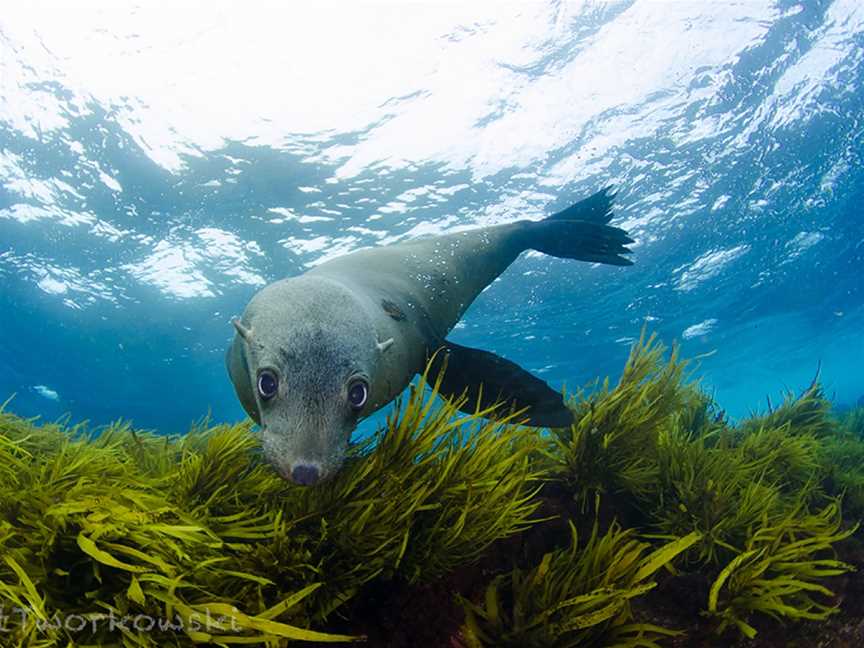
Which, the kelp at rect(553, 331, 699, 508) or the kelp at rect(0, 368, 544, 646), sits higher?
the kelp at rect(553, 331, 699, 508)

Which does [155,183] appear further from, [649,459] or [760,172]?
[760,172]

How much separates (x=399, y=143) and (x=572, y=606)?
1172 centimetres

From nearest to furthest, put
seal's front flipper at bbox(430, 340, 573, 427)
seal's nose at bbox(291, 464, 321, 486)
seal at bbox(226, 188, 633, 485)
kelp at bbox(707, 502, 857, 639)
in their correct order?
seal's nose at bbox(291, 464, 321, 486)
seal at bbox(226, 188, 633, 485)
kelp at bbox(707, 502, 857, 639)
seal's front flipper at bbox(430, 340, 573, 427)

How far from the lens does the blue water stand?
9984 millimetres

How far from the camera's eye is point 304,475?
1.85 meters

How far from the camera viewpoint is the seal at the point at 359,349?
6.76 ft

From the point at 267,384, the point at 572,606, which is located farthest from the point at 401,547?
the point at 267,384

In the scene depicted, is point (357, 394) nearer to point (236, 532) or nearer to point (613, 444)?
point (236, 532)

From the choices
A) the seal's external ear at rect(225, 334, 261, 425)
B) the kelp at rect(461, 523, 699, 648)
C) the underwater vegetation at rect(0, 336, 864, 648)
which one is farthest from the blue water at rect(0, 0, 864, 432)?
the seal's external ear at rect(225, 334, 261, 425)

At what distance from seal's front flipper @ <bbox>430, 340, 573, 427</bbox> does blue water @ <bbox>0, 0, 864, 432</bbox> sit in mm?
3993

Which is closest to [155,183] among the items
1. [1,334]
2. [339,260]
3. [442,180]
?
[442,180]

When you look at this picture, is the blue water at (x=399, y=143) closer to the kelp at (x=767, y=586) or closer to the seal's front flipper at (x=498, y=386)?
the kelp at (x=767, y=586)

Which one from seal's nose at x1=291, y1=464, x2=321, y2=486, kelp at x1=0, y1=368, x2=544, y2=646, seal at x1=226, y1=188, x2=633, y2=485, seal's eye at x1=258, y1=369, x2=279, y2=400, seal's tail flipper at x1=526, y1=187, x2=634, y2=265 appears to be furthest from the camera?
seal's tail flipper at x1=526, y1=187, x2=634, y2=265

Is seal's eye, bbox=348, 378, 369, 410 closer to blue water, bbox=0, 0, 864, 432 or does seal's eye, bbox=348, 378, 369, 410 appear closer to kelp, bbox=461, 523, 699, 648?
kelp, bbox=461, 523, 699, 648
